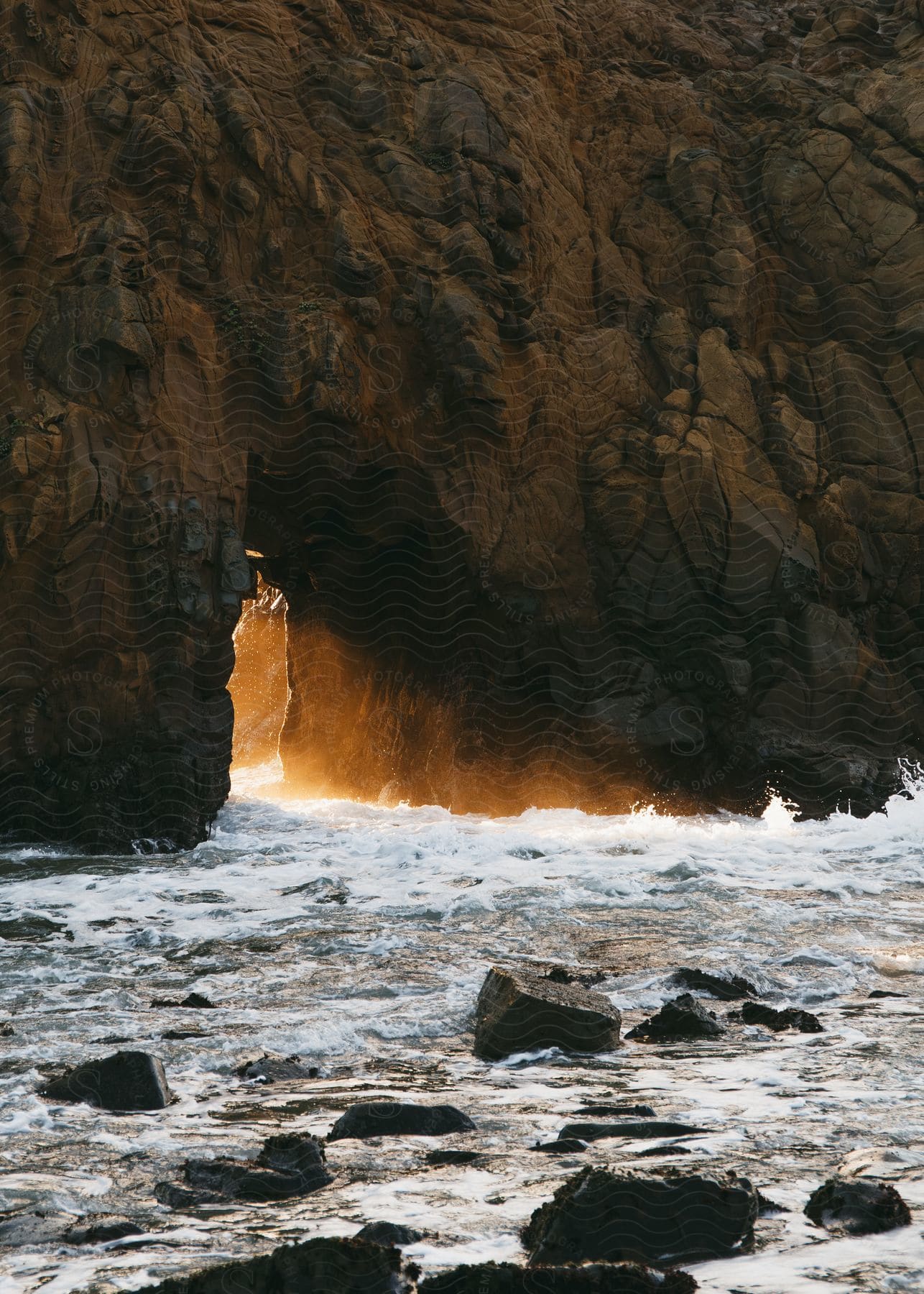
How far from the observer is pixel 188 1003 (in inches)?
297

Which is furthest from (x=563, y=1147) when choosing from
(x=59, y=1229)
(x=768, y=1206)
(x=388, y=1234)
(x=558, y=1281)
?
(x=59, y=1229)

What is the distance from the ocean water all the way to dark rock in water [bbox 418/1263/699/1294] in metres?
0.20

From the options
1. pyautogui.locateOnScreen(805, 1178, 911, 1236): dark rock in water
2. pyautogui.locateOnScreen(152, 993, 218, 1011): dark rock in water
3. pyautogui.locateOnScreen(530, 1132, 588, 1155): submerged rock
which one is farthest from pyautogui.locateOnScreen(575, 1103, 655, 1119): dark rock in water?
pyautogui.locateOnScreen(152, 993, 218, 1011): dark rock in water

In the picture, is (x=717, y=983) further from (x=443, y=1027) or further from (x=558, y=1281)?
(x=558, y=1281)

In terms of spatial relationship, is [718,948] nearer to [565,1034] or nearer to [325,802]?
[565,1034]

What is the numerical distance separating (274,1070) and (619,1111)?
166 cm

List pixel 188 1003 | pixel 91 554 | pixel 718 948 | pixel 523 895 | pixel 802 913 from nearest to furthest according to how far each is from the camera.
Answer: pixel 188 1003 → pixel 718 948 → pixel 802 913 → pixel 523 895 → pixel 91 554

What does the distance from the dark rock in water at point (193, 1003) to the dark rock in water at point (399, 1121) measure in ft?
7.39

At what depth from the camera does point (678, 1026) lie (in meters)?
→ 6.90

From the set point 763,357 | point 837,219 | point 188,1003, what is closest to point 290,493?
point 763,357

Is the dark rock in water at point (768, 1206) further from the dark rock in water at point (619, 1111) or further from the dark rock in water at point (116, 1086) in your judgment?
the dark rock in water at point (116, 1086)

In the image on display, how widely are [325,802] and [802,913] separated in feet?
33.0

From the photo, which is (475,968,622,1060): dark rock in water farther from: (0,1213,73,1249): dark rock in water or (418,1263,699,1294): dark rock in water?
(418,1263,699,1294): dark rock in water

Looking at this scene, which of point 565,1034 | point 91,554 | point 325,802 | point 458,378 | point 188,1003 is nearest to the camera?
point 565,1034
